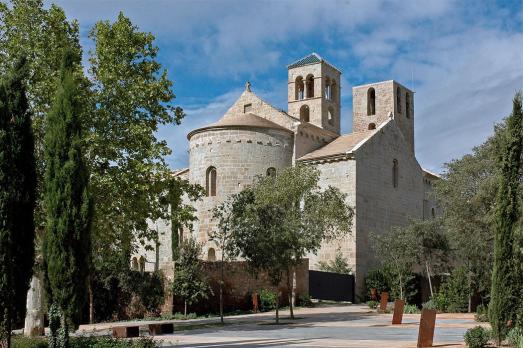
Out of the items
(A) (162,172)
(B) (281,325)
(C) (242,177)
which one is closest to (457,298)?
(B) (281,325)

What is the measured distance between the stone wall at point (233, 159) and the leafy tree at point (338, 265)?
638 cm

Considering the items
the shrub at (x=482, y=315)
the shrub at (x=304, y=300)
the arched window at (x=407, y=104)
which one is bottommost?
the shrub at (x=304, y=300)

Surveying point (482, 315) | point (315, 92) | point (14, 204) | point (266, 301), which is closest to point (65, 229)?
point (14, 204)

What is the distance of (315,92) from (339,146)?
935 cm

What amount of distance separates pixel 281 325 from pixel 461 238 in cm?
875

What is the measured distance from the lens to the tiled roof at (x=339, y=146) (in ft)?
131

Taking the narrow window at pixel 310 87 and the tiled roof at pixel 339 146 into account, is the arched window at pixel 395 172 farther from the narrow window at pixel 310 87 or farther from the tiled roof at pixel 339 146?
the narrow window at pixel 310 87

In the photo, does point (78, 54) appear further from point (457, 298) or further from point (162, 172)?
point (457, 298)

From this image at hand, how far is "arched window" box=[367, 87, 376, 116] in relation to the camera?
54.6 metres

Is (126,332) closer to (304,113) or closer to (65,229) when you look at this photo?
(65,229)

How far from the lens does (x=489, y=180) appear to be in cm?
2466

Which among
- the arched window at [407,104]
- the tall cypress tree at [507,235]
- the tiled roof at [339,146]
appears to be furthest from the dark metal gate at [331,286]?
the arched window at [407,104]

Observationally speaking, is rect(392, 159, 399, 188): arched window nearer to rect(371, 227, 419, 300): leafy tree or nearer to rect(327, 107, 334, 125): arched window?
rect(327, 107, 334, 125): arched window

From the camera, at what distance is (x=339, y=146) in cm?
4147
